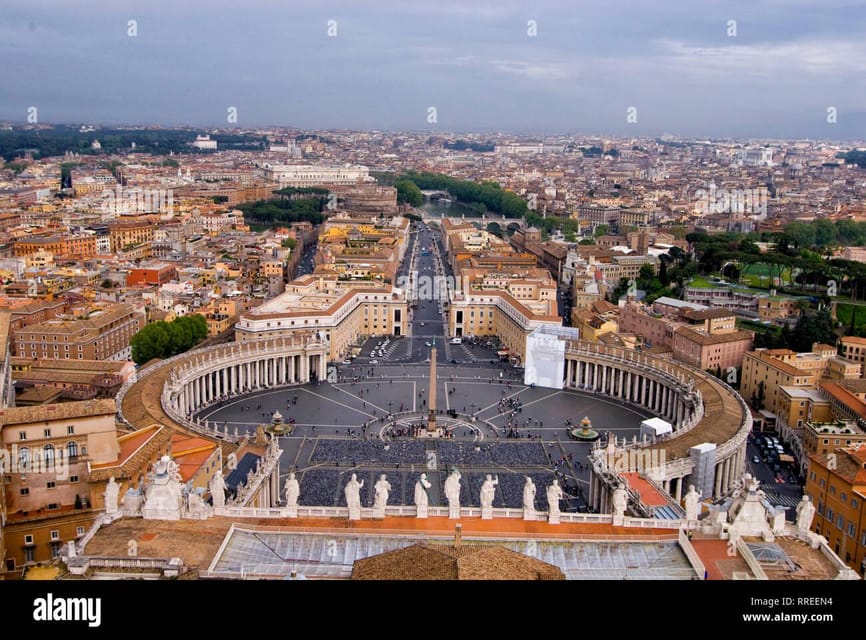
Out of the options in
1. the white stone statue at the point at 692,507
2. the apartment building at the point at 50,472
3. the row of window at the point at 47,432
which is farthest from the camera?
the row of window at the point at 47,432

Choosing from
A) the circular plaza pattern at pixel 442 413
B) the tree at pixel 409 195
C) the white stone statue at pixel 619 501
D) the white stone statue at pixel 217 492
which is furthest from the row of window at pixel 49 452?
the tree at pixel 409 195

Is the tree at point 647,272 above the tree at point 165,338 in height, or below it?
above

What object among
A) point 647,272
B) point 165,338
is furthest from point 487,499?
point 647,272

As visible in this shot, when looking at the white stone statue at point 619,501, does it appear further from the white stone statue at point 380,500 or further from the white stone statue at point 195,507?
the white stone statue at point 195,507

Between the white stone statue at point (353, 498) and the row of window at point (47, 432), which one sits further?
the row of window at point (47, 432)

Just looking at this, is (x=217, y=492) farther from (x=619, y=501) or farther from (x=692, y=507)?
(x=692, y=507)

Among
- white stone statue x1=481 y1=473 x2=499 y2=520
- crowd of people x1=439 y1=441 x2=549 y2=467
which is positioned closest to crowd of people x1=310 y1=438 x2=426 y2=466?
crowd of people x1=439 y1=441 x2=549 y2=467

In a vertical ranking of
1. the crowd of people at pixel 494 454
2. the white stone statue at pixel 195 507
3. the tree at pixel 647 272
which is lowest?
the crowd of people at pixel 494 454

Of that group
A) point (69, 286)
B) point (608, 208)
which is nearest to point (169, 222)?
point (69, 286)

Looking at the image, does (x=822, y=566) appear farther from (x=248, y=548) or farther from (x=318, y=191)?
(x=318, y=191)

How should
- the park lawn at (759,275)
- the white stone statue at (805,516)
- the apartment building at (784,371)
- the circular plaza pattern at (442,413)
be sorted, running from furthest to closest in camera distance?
1. the park lawn at (759,275)
2. the apartment building at (784,371)
3. the circular plaza pattern at (442,413)
4. the white stone statue at (805,516)
